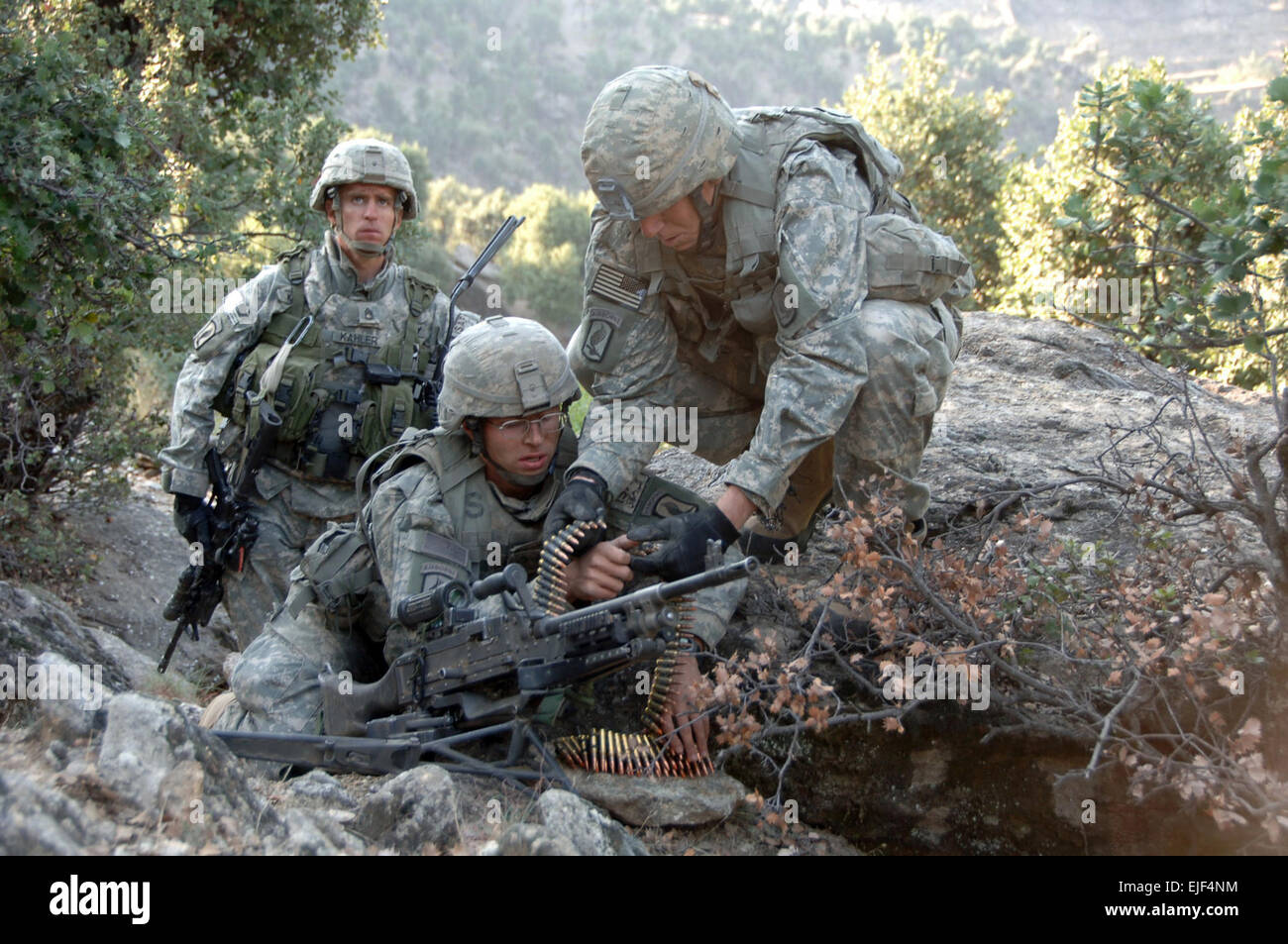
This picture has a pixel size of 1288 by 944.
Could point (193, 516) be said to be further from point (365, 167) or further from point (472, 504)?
point (472, 504)

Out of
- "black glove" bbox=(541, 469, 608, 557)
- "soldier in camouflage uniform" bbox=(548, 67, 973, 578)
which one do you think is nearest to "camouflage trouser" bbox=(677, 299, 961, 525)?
"soldier in camouflage uniform" bbox=(548, 67, 973, 578)

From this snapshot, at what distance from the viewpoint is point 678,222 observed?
4.53 metres

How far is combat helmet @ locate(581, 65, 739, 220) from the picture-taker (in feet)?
13.9

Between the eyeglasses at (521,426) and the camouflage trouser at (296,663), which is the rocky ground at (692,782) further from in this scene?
the eyeglasses at (521,426)

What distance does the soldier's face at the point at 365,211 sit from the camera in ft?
20.0

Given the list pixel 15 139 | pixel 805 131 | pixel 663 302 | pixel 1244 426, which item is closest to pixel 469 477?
pixel 663 302

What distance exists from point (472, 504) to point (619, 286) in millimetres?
1115

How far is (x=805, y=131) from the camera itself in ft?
15.0

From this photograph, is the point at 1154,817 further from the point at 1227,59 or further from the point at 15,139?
the point at 1227,59

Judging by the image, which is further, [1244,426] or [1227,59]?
[1227,59]

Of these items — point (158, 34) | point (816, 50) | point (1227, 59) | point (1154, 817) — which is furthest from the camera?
point (816, 50)

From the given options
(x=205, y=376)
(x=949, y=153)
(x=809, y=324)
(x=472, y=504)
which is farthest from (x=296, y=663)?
(x=949, y=153)

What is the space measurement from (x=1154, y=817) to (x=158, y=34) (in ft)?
26.8

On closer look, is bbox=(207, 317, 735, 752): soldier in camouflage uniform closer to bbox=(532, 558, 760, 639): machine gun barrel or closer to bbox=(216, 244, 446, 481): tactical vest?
bbox=(532, 558, 760, 639): machine gun barrel
